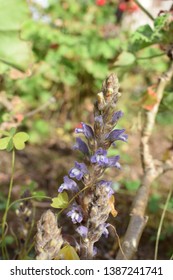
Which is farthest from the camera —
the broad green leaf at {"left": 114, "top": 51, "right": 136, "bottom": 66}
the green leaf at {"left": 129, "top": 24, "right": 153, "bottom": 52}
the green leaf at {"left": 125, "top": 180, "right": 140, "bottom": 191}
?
the green leaf at {"left": 125, "top": 180, "right": 140, "bottom": 191}

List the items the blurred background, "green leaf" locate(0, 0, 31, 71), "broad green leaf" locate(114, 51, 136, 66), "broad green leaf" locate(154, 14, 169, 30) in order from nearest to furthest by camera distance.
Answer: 1. "broad green leaf" locate(154, 14, 169, 30)
2. "broad green leaf" locate(114, 51, 136, 66)
3. "green leaf" locate(0, 0, 31, 71)
4. the blurred background

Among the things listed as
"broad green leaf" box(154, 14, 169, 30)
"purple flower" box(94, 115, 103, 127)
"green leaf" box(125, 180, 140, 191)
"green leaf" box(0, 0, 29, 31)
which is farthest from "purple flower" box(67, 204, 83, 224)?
"green leaf" box(125, 180, 140, 191)

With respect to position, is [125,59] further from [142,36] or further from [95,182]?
[95,182]

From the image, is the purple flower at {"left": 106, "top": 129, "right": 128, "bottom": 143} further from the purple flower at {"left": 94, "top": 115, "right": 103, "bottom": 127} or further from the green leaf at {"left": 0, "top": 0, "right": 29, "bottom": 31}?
the green leaf at {"left": 0, "top": 0, "right": 29, "bottom": 31}

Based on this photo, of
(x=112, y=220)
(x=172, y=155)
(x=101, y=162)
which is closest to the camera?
(x=101, y=162)

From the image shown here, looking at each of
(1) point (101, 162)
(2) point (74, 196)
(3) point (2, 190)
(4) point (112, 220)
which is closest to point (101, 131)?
(1) point (101, 162)

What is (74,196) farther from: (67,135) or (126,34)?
(126,34)

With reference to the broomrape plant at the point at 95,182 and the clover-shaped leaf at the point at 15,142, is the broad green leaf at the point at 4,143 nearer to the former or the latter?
the clover-shaped leaf at the point at 15,142
